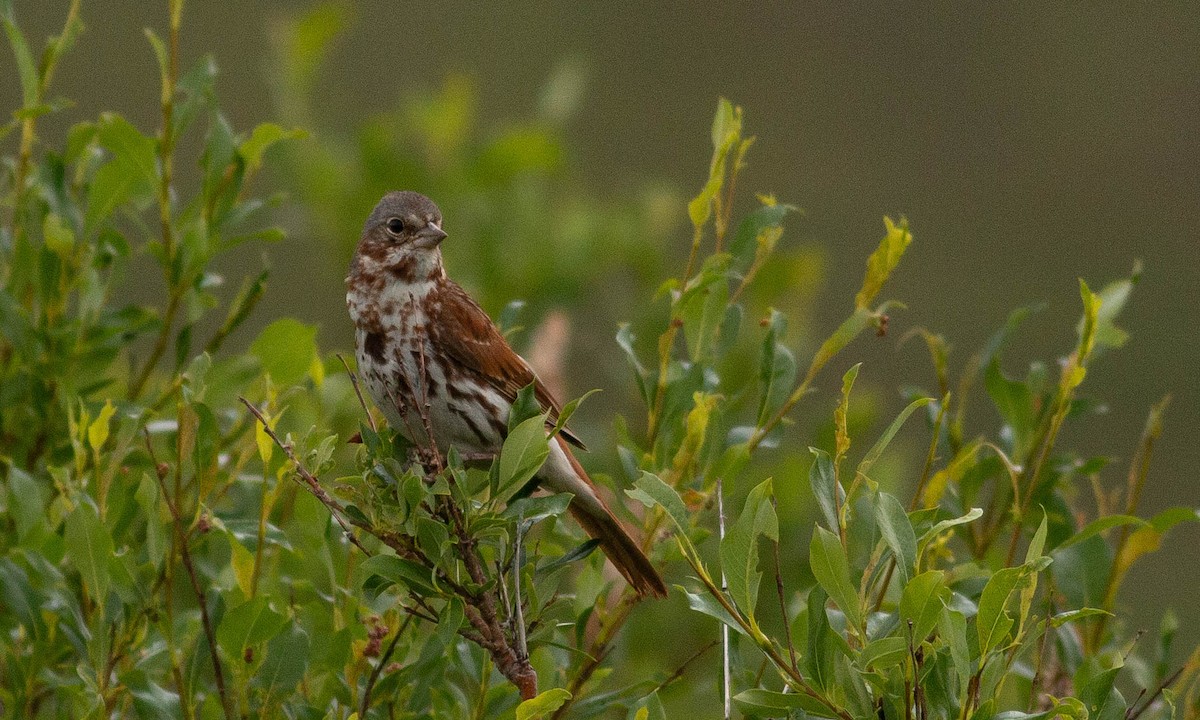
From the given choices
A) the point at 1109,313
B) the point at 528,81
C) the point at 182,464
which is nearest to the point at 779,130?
the point at 528,81

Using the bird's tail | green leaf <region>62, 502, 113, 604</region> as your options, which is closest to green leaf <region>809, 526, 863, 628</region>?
the bird's tail

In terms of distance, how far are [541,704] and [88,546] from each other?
0.79 metres

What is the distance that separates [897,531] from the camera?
2062mm

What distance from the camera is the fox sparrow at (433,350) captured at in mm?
3076

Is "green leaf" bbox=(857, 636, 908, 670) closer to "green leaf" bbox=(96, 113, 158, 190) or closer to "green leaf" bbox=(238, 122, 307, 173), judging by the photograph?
"green leaf" bbox=(238, 122, 307, 173)

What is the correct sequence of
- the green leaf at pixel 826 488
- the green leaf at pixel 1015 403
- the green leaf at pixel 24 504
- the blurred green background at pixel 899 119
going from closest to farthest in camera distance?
the green leaf at pixel 826 488 → the green leaf at pixel 24 504 → the green leaf at pixel 1015 403 → the blurred green background at pixel 899 119

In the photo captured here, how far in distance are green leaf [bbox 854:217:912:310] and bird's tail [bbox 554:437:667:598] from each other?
1.88 feet

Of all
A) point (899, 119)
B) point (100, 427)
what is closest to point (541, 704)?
point (100, 427)

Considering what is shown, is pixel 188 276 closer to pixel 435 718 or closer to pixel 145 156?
pixel 145 156

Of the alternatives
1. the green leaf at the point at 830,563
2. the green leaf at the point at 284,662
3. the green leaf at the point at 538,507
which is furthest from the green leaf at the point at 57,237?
the green leaf at the point at 830,563

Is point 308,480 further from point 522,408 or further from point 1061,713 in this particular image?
point 1061,713

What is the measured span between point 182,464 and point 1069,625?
60.7 inches

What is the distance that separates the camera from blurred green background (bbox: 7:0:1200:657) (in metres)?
8.62

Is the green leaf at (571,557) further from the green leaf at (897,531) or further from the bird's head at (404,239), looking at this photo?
the bird's head at (404,239)
